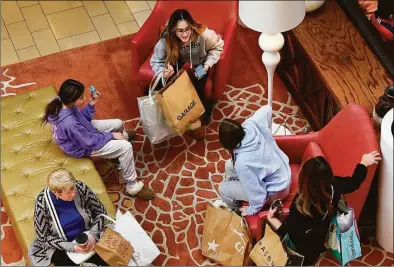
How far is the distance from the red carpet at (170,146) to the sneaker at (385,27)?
0.96 metres

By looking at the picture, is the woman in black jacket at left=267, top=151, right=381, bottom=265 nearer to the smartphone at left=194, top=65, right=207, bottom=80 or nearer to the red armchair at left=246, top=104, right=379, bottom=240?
the red armchair at left=246, top=104, right=379, bottom=240

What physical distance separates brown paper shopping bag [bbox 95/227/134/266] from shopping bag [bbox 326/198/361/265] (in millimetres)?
1326

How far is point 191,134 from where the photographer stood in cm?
587

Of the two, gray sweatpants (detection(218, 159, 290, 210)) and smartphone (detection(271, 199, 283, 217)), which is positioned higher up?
smartphone (detection(271, 199, 283, 217))

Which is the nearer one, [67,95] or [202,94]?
[67,95]

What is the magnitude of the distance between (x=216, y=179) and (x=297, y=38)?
1.34 m

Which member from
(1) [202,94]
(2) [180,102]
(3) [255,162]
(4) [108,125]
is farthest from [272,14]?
(4) [108,125]

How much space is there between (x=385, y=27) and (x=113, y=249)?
271cm

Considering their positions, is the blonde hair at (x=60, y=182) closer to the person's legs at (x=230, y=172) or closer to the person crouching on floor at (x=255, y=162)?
the person crouching on floor at (x=255, y=162)

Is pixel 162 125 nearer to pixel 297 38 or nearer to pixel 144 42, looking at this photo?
pixel 144 42

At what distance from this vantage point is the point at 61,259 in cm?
460

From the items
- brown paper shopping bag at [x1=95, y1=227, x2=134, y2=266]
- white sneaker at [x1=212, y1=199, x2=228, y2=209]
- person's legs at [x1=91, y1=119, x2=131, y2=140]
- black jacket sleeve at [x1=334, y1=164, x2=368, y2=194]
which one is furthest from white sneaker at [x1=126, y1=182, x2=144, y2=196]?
black jacket sleeve at [x1=334, y1=164, x2=368, y2=194]

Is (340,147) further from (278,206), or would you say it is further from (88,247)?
(88,247)

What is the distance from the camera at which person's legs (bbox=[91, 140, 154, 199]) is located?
17.2 ft
